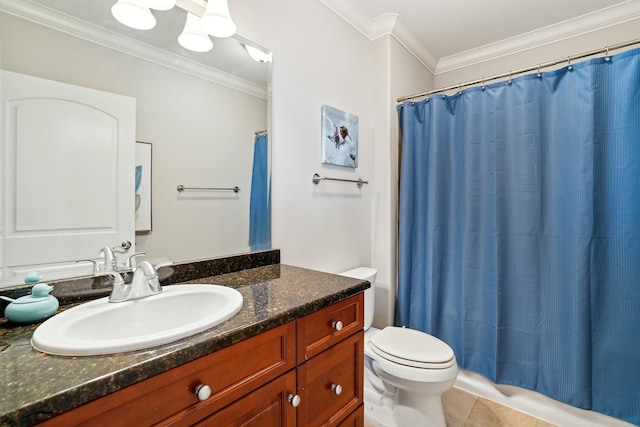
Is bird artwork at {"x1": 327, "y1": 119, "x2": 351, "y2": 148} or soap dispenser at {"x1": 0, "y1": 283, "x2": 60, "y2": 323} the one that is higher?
bird artwork at {"x1": 327, "y1": 119, "x2": 351, "y2": 148}

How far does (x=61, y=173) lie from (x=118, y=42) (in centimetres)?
49

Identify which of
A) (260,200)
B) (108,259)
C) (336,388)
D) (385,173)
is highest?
(385,173)

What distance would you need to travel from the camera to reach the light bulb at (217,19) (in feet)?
3.69

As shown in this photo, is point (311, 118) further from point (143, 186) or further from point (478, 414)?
point (478, 414)

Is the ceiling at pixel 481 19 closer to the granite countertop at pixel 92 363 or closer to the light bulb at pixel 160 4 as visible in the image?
the light bulb at pixel 160 4

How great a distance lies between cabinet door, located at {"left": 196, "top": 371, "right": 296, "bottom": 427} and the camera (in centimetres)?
69

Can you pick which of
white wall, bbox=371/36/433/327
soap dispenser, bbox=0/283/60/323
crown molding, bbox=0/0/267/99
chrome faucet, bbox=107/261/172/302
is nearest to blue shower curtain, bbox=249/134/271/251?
crown molding, bbox=0/0/267/99

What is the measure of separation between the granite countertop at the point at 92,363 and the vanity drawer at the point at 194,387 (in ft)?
0.07

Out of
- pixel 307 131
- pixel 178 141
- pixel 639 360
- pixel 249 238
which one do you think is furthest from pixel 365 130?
pixel 639 360

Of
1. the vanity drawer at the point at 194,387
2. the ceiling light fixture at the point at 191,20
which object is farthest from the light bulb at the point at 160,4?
the vanity drawer at the point at 194,387

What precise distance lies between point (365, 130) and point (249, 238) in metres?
1.21

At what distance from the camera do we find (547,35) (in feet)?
7.33

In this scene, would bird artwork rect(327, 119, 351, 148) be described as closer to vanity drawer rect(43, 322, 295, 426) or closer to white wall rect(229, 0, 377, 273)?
white wall rect(229, 0, 377, 273)

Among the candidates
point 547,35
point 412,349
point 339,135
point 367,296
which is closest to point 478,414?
point 412,349
